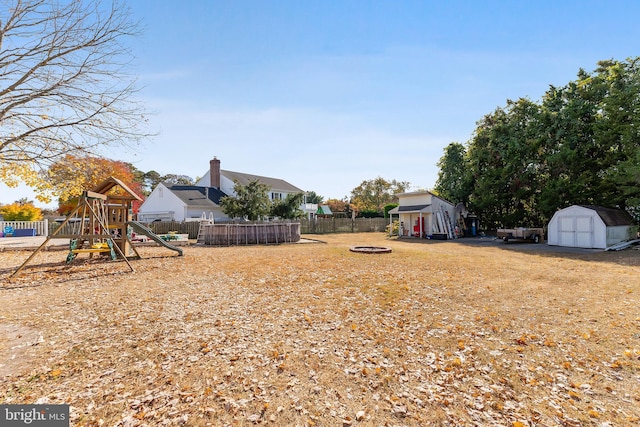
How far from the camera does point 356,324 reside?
213 inches

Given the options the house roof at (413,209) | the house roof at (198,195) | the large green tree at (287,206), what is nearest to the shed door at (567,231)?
the house roof at (413,209)

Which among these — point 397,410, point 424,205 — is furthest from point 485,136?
point 397,410

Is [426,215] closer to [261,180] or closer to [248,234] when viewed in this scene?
[248,234]

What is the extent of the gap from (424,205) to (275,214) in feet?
46.0

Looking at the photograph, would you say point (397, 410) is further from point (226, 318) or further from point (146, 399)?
point (226, 318)

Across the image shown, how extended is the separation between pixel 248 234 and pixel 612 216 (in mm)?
22065

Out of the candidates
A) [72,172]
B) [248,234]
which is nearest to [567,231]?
[248,234]

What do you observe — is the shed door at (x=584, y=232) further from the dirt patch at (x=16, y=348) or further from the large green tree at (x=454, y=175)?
the dirt patch at (x=16, y=348)

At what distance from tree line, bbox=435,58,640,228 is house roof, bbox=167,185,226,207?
85.9 feet

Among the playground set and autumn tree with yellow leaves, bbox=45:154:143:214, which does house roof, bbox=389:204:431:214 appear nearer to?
the playground set

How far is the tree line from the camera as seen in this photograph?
17875 mm

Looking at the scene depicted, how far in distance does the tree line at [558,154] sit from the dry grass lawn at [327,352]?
588 inches

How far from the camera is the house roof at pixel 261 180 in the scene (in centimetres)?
3969

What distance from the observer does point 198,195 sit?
36.0 m
